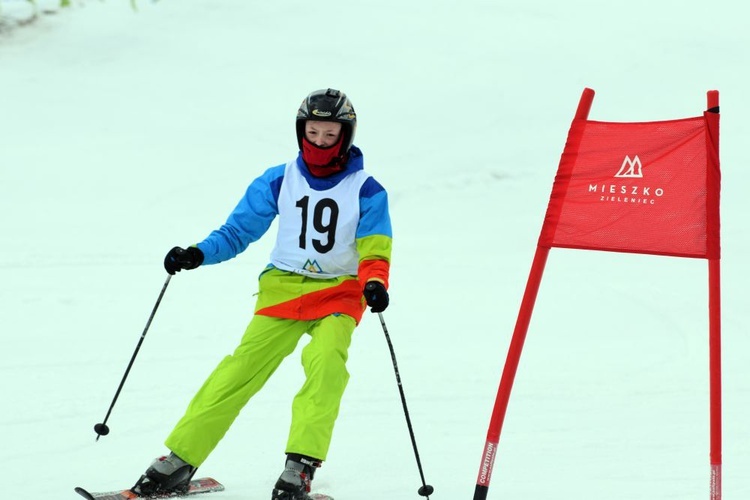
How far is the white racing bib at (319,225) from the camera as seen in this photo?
16.0ft

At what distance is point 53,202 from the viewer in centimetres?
1085

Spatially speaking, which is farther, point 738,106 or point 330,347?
point 738,106

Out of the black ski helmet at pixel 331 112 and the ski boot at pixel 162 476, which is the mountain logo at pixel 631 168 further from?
the ski boot at pixel 162 476

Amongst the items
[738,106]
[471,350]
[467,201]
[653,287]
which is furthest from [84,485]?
[738,106]

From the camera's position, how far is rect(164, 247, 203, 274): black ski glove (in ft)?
15.8

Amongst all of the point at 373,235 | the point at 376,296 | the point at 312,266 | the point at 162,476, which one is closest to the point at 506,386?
the point at 376,296

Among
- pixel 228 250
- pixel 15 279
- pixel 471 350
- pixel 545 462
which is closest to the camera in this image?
pixel 228 250

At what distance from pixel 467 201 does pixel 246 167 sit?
2383 millimetres

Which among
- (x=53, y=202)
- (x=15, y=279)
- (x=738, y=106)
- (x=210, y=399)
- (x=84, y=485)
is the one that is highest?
(x=738, y=106)

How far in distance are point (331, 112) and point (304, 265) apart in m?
0.67

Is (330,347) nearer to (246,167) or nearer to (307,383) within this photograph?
(307,383)

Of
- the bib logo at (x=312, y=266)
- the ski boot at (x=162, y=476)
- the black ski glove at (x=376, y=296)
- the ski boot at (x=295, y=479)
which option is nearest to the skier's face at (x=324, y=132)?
the bib logo at (x=312, y=266)

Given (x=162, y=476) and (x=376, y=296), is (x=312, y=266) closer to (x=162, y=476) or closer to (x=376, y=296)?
(x=376, y=296)

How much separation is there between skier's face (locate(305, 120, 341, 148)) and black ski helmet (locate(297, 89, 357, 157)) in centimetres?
3
